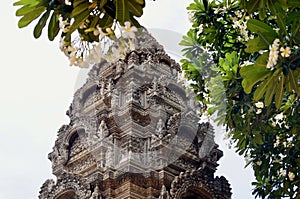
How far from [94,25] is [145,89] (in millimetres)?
8823

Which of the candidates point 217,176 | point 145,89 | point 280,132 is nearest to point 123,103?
point 145,89

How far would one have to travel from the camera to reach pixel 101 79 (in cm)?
1199

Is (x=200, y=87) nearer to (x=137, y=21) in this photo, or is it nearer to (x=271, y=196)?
(x=271, y=196)

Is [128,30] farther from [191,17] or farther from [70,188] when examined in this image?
[70,188]

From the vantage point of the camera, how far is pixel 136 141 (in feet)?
33.0

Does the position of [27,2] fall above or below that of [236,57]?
below

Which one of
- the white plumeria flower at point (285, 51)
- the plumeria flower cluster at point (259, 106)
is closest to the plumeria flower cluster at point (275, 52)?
the white plumeria flower at point (285, 51)

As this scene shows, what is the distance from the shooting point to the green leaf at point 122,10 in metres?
2.04

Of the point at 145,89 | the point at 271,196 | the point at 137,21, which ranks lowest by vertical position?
the point at 137,21

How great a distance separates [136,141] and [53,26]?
7.86m

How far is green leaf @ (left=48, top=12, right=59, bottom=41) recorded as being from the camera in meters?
2.30

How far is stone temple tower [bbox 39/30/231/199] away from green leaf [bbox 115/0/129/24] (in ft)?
23.5

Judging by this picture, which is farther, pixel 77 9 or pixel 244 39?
pixel 244 39

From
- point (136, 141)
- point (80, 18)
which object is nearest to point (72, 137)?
point (136, 141)
